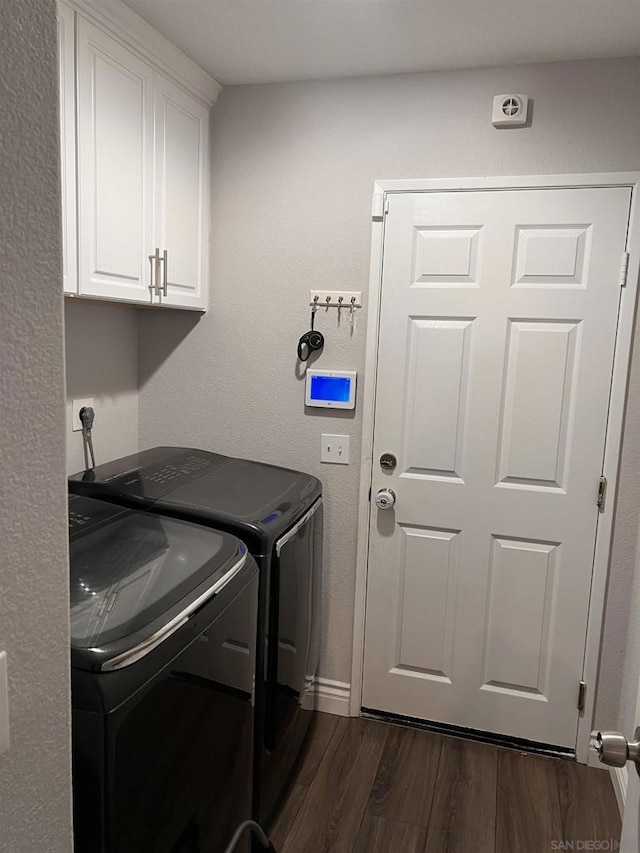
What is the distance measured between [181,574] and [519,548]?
4.71 ft

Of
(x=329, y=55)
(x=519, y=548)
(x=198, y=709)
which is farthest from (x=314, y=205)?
(x=198, y=709)

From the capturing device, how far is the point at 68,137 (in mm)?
1647

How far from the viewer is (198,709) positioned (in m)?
1.30

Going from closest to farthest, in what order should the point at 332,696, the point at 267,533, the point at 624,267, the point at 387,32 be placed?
the point at 267,533
the point at 387,32
the point at 624,267
the point at 332,696

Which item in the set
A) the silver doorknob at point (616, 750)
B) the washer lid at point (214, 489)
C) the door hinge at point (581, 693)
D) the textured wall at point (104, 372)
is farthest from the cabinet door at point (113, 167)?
the door hinge at point (581, 693)

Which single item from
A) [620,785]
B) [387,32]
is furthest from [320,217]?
[620,785]

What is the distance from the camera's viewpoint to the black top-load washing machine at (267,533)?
1.80 metres

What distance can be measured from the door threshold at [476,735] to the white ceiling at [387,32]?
2400 millimetres

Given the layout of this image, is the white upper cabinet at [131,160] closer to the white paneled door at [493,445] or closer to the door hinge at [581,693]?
the white paneled door at [493,445]

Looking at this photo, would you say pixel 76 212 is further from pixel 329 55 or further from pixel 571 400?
pixel 571 400

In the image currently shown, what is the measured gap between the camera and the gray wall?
0.60m

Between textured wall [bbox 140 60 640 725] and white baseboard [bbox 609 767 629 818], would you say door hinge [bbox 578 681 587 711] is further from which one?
white baseboard [bbox 609 767 629 818]

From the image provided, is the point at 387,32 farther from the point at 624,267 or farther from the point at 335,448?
the point at 335,448

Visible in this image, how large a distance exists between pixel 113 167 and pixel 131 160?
10 cm
